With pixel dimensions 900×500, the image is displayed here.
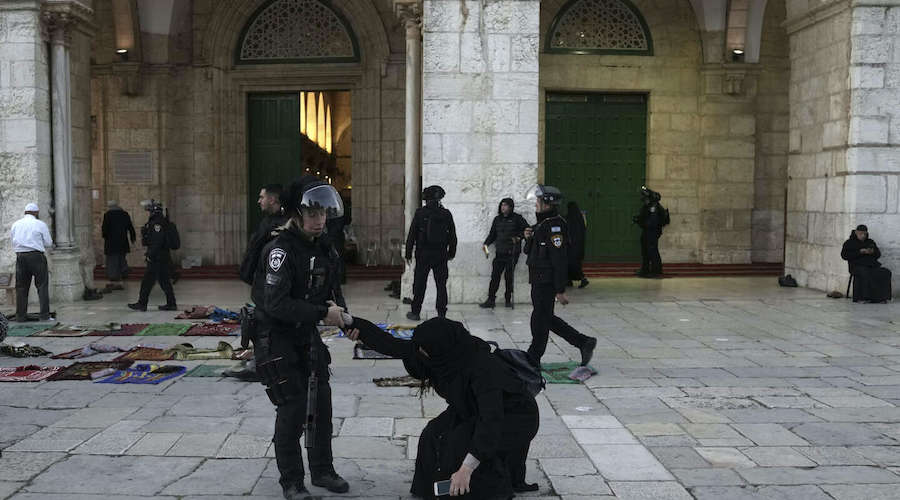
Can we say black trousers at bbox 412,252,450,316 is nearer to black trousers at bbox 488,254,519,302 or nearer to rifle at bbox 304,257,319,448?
black trousers at bbox 488,254,519,302

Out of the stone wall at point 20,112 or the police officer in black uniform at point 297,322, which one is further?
the stone wall at point 20,112

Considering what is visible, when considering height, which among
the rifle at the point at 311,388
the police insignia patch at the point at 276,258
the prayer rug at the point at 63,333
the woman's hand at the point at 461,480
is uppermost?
the police insignia patch at the point at 276,258

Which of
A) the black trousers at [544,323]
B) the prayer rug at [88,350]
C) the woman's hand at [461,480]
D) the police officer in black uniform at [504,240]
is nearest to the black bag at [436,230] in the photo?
the police officer in black uniform at [504,240]

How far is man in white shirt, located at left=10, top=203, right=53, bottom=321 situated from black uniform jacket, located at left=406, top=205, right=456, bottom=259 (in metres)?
4.43

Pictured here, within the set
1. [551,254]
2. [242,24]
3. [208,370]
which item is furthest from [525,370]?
[242,24]

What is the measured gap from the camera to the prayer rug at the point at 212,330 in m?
9.57

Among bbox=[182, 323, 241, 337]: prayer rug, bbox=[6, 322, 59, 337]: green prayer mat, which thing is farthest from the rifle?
bbox=[6, 322, 59, 337]: green prayer mat

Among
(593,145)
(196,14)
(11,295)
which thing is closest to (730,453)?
(11,295)

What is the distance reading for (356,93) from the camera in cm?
1688

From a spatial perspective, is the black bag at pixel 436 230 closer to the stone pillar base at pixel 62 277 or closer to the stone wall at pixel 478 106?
the stone wall at pixel 478 106

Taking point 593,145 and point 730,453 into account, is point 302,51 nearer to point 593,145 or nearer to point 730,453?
point 593,145

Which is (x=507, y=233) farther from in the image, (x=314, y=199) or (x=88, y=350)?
(x=314, y=199)

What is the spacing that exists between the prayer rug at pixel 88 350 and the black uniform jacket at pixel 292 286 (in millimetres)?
4576

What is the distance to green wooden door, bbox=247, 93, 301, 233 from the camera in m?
17.2
